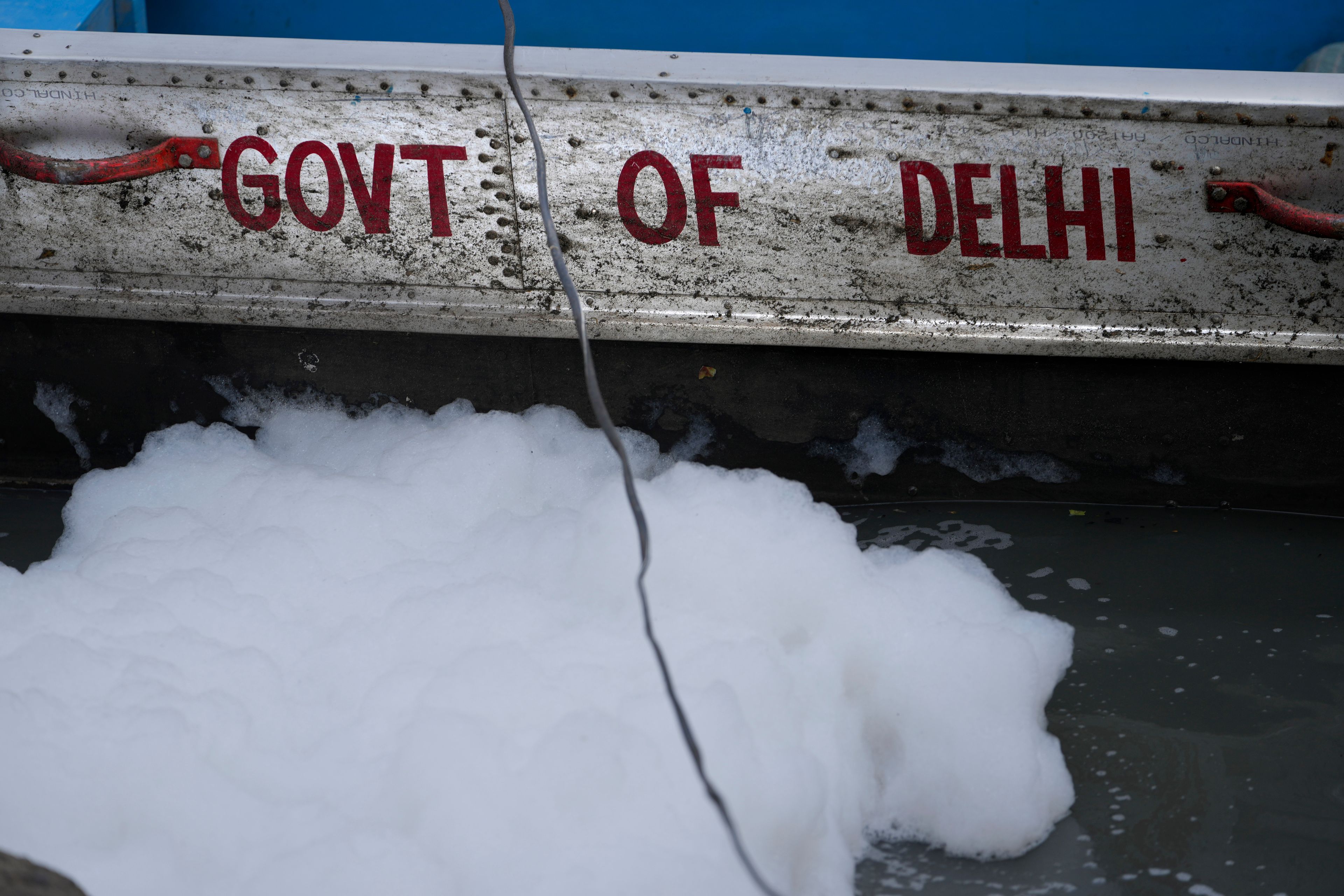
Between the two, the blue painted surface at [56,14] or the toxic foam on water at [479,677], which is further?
the blue painted surface at [56,14]

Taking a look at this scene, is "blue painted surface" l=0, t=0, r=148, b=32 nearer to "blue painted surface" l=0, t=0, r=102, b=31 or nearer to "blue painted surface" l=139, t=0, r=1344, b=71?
"blue painted surface" l=0, t=0, r=102, b=31

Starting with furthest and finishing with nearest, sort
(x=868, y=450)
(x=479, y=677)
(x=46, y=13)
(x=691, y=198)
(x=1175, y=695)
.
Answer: (x=46, y=13), (x=868, y=450), (x=691, y=198), (x=1175, y=695), (x=479, y=677)

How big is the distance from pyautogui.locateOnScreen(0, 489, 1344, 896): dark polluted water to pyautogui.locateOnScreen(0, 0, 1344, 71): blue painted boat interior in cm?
107

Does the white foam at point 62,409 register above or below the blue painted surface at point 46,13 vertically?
below

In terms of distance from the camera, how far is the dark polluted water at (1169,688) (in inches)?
51.2

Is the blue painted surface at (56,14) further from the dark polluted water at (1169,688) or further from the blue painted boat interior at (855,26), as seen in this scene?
the dark polluted water at (1169,688)

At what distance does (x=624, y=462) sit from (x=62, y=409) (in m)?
1.25

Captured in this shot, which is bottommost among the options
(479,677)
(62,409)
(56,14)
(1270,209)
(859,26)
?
(479,677)

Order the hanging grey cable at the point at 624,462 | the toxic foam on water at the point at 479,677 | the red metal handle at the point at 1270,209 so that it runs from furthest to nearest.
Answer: the red metal handle at the point at 1270,209, the toxic foam on water at the point at 479,677, the hanging grey cable at the point at 624,462

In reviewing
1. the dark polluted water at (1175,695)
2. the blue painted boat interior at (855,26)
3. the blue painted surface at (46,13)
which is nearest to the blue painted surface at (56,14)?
the blue painted surface at (46,13)

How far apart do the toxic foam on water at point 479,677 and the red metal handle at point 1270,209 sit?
2.21 ft

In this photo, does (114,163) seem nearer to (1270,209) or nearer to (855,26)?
(855,26)

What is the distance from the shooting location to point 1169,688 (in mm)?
1554

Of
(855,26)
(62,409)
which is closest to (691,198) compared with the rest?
(855,26)
